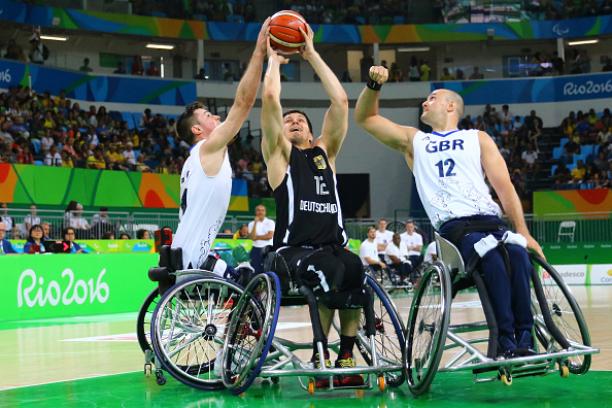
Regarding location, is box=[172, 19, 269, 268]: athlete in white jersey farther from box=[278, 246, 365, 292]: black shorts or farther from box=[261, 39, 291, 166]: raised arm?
box=[278, 246, 365, 292]: black shorts

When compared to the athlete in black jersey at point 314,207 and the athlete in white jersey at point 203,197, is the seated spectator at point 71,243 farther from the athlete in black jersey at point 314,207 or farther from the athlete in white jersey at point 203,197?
the athlete in black jersey at point 314,207

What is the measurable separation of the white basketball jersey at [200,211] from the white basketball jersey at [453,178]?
153 centimetres

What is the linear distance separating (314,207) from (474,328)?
1.35 meters

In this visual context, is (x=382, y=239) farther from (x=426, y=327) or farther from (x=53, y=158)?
(x=426, y=327)

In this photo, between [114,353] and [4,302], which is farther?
[4,302]

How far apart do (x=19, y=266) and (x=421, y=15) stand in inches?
1202

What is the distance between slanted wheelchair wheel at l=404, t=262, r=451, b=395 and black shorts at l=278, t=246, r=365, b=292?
426 mm

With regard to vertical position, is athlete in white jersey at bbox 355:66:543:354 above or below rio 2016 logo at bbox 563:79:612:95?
below

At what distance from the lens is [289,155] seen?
6688 mm

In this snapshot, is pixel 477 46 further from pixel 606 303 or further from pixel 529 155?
pixel 606 303

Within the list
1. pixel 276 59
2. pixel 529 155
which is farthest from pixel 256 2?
pixel 276 59

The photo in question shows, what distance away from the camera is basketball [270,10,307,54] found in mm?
6535

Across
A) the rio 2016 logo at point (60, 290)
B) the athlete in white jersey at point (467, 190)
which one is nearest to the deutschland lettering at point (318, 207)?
the athlete in white jersey at point (467, 190)

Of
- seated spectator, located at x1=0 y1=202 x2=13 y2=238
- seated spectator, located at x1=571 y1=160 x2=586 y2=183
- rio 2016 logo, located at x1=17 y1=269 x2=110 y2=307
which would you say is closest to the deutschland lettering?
rio 2016 logo, located at x1=17 y1=269 x2=110 y2=307
